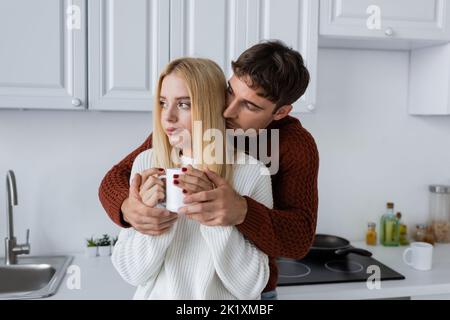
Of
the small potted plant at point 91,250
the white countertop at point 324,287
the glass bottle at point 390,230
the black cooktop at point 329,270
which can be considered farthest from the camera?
the glass bottle at point 390,230

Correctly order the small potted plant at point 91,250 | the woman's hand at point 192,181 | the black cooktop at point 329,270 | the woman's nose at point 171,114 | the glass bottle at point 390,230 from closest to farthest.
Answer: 1. the woman's hand at point 192,181
2. the woman's nose at point 171,114
3. the black cooktop at point 329,270
4. the small potted plant at point 91,250
5. the glass bottle at point 390,230

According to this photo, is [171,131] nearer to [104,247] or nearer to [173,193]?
[173,193]

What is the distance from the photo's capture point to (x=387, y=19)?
1782 millimetres

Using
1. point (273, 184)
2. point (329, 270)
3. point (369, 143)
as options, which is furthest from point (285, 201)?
point (369, 143)

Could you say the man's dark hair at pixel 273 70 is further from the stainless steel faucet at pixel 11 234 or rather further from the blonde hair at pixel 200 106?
the stainless steel faucet at pixel 11 234

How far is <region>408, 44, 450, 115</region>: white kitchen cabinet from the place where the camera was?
6.35ft

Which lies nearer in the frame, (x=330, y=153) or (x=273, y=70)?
(x=273, y=70)

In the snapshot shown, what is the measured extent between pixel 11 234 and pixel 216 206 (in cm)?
127

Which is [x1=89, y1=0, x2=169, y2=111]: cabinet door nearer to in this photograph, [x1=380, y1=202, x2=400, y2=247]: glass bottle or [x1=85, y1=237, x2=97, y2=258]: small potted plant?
[x1=85, y1=237, x2=97, y2=258]: small potted plant

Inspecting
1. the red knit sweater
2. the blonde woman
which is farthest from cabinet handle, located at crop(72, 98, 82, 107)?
the blonde woman

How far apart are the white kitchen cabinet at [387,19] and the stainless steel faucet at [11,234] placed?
1.28 m

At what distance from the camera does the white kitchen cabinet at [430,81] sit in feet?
6.35

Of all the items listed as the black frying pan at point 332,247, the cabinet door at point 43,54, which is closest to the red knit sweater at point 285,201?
the cabinet door at point 43,54
